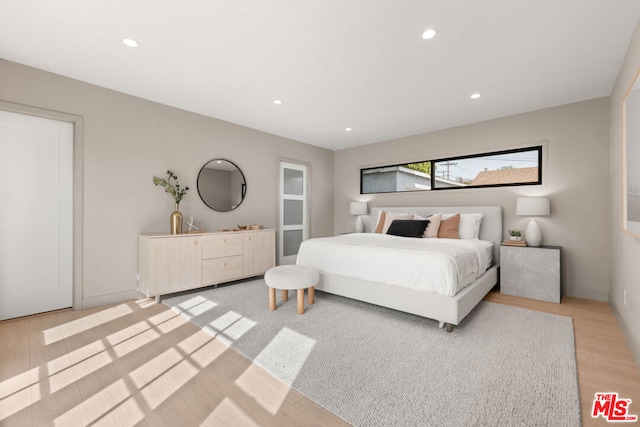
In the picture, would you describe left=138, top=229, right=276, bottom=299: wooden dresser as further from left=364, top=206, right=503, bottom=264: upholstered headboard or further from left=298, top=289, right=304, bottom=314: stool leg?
left=364, top=206, right=503, bottom=264: upholstered headboard

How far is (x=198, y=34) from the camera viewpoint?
89.0 inches

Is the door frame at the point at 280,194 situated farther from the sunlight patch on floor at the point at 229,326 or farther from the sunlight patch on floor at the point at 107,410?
the sunlight patch on floor at the point at 107,410

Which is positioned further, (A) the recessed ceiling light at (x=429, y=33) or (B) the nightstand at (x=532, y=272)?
(B) the nightstand at (x=532, y=272)

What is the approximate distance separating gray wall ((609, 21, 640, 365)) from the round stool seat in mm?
2539

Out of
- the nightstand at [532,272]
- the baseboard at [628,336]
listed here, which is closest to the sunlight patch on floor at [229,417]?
the baseboard at [628,336]

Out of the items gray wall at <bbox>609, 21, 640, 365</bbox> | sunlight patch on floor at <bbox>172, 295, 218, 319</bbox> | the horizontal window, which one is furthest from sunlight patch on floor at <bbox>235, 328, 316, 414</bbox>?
the horizontal window

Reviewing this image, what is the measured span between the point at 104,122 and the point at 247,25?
7.31 feet

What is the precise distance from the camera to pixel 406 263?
273cm

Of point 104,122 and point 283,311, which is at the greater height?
point 104,122

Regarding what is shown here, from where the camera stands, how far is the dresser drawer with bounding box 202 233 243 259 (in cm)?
371

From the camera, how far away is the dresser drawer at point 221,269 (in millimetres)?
3711

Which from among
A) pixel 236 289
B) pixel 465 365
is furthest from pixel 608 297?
pixel 236 289

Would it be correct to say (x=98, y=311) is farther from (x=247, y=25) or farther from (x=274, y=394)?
(x=247, y=25)

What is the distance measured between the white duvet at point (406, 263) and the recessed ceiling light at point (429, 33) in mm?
1842
